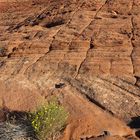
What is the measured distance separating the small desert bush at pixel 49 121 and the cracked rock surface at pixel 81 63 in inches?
9.1

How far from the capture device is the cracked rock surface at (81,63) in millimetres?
9742

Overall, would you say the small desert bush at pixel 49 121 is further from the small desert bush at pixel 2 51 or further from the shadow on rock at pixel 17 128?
the small desert bush at pixel 2 51

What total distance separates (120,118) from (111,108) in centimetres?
36

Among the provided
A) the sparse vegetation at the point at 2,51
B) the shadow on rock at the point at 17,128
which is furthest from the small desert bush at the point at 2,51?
the shadow on rock at the point at 17,128

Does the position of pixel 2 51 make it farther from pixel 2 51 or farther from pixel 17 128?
pixel 17 128

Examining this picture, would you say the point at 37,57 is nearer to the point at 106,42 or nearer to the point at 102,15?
the point at 106,42

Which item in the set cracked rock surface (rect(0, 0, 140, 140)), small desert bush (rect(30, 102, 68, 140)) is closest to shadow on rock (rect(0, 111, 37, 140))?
small desert bush (rect(30, 102, 68, 140))

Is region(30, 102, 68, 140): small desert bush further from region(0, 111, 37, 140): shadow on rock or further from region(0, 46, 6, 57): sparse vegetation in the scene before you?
region(0, 46, 6, 57): sparse vegetation

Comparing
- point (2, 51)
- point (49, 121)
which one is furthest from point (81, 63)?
point (49, 121)

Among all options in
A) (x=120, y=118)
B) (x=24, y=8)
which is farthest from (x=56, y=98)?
(x=24, y=8)

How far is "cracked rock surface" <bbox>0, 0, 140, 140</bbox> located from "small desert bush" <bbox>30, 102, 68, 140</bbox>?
0.23 m

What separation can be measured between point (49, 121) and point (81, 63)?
2800mm

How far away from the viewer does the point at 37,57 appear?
12.2m

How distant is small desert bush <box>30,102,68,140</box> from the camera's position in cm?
899
